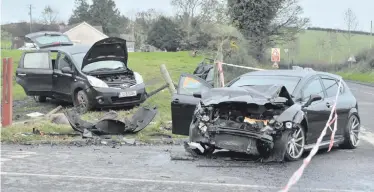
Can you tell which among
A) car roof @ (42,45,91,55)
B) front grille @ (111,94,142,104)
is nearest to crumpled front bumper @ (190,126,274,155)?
front grille @ (111,94,142,104)

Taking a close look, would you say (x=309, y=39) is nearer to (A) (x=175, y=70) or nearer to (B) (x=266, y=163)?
(A) (x=175, y=70)

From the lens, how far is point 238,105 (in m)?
8.42

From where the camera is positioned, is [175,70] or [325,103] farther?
[175,70]

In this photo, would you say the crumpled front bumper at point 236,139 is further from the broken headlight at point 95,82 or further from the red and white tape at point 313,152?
the broken headlight at point 95,82

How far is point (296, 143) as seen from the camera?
8.54m

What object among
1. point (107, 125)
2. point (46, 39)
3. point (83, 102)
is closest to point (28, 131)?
point (107, 125)

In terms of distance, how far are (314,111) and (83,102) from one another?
25.3 feet

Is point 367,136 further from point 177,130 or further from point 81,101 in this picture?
point 81,101

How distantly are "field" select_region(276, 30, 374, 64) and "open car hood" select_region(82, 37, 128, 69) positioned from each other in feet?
119

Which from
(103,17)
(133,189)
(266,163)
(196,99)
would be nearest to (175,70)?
(196,99)

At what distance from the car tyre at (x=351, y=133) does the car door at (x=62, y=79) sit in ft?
26.8

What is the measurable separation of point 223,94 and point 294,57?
4401 cm

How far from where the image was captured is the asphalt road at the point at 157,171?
6.41 meters

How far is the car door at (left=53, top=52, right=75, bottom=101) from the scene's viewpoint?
15297 millimetres
